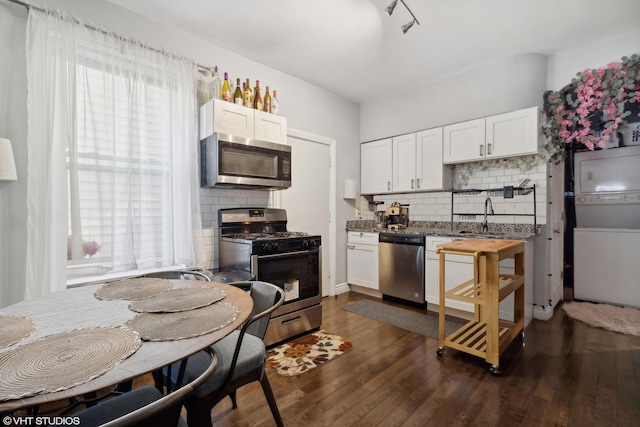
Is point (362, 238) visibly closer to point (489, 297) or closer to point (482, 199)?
point (482, 199)

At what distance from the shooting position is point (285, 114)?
3.51 metres

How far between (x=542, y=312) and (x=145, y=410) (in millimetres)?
3639

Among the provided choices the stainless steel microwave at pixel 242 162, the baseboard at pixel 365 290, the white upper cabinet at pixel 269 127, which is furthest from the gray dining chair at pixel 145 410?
the baseboard at pixel 365 290

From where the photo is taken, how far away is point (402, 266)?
3.52m

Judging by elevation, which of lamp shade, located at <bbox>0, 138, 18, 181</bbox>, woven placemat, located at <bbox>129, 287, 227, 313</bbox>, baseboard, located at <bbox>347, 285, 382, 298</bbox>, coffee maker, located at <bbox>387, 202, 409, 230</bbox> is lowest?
baseboard, located at <bbox>347, 285, 382, 298</bbox>

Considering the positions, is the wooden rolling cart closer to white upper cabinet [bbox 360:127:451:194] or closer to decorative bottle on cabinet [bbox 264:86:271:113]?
white upper cabinet [bbox 360:127:451:194]

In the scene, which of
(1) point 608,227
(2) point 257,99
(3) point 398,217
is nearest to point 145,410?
(2) point 257,99

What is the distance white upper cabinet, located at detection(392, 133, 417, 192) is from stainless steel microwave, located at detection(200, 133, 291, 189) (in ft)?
5.59

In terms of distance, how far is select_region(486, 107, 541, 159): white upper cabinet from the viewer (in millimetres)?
2951

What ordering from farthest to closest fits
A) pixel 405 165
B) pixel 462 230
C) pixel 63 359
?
pixel 405 165 < pixel 462 230 < pixel 63 359

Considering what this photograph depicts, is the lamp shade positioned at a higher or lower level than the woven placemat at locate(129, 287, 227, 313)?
higher

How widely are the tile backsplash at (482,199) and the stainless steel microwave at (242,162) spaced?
2.03 meters

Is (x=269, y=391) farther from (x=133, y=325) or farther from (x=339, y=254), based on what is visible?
(x=339, y=254)

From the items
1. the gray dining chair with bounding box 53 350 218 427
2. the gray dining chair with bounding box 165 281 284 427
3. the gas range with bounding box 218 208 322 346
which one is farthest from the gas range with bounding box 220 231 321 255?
the gray dining chair with bounding box 53 350 218 427
